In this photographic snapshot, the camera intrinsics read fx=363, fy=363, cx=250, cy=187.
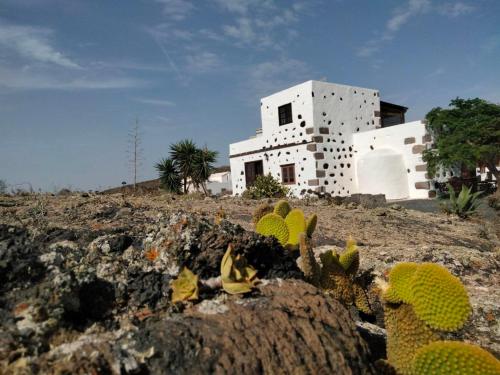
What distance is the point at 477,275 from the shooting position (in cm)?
366

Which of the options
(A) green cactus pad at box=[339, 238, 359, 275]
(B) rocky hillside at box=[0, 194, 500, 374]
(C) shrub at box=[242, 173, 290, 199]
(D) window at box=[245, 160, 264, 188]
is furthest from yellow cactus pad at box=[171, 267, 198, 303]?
(D) window at box=[245, 160, 264, 188]

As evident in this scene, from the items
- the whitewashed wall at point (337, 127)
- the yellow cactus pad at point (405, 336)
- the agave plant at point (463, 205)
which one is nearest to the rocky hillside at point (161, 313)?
the yellow cactus pad at point (405, 336)

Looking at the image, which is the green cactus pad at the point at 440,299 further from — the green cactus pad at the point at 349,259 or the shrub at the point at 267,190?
the shrub at the point at 267,190

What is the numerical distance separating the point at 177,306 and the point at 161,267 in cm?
33

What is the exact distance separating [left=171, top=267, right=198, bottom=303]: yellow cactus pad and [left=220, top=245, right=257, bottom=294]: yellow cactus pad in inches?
5.8

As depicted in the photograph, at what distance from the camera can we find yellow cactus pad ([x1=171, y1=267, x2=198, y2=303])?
158 cm

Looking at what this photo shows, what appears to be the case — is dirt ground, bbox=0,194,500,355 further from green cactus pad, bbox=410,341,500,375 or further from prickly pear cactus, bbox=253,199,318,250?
green cactus pad, bbox=410,341,500,375

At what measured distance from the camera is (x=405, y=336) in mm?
Answer: 1729

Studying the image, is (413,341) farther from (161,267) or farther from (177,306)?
(161,267)

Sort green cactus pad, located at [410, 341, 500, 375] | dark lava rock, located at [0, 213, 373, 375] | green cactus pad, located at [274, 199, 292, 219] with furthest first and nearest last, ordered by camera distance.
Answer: green cactus pad, located at [274, 199, 292, 219]
green cactus pad, located at [410, 341, 500, 375]
dark lava rock, located at [0, 213, 373, 375]

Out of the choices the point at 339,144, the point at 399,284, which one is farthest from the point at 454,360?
the point at 339,144

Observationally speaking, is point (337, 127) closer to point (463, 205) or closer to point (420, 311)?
point (463, 205)

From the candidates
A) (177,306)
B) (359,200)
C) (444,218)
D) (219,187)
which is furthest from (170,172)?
(177,306)

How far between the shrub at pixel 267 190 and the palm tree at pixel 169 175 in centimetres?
604
